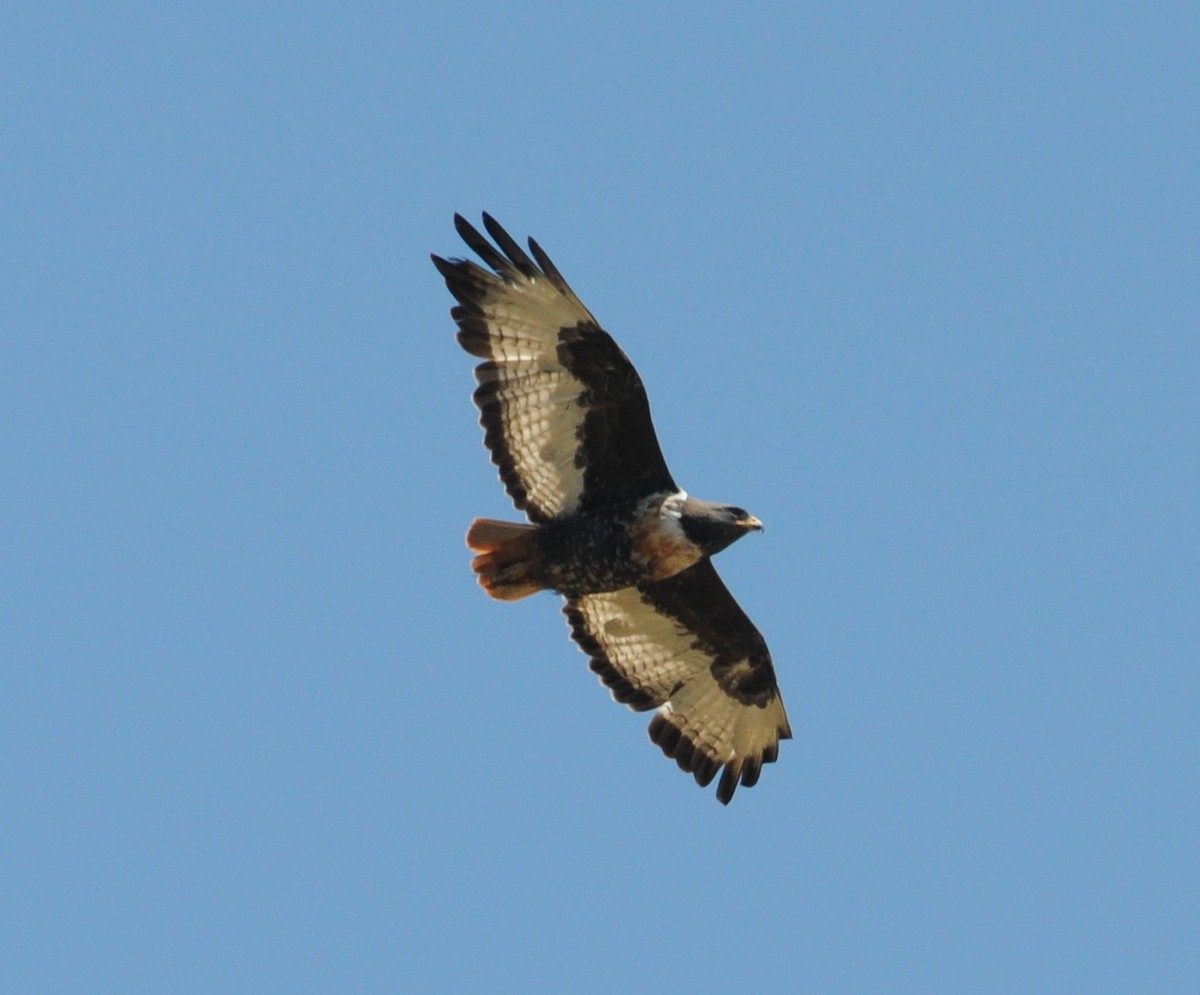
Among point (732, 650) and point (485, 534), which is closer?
point (485, 534)

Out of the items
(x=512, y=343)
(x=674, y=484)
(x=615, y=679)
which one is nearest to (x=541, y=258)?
(x=512, y=343)

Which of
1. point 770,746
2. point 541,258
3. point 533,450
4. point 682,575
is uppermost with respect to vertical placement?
point 541,258

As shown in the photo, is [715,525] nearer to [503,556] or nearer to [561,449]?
[561,449]

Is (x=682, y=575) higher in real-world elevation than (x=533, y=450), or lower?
lower

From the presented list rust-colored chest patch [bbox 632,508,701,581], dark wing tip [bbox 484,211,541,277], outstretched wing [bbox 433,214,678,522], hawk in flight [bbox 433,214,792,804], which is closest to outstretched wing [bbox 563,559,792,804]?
hawk in flight [bbox 433,214,792,804]

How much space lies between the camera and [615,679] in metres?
16.7

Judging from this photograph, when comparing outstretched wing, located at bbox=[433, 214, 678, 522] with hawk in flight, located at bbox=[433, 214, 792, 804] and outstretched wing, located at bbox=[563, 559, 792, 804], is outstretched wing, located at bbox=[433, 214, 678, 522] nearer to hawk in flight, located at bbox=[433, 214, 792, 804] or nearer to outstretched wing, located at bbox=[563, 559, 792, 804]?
hawk in flight, located at bbox=[433, 214, 792, 804]

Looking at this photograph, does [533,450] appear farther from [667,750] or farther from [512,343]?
[667,750]

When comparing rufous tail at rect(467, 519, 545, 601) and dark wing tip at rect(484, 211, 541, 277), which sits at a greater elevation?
dark wing tip at rect(484, 211, 541, 277)

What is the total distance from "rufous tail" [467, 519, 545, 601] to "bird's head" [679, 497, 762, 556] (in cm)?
107

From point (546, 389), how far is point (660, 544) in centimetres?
131

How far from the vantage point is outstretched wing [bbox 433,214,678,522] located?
15.1 meters

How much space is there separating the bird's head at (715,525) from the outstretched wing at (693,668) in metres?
1.23

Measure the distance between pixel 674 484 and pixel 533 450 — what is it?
997mm
